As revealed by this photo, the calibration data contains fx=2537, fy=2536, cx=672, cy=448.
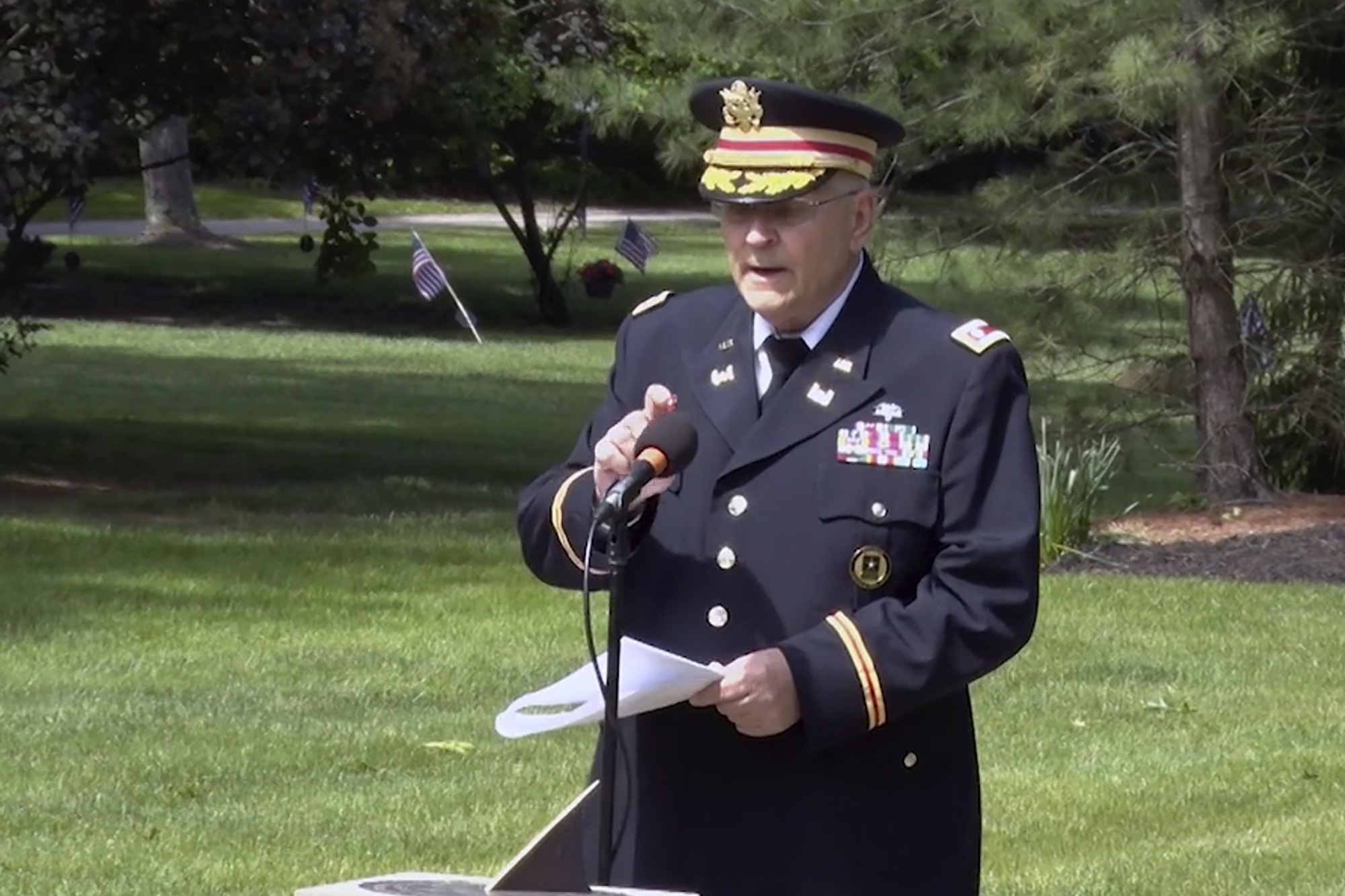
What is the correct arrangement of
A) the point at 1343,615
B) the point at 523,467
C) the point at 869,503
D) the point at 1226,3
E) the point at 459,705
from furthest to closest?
1. the point at 523,467
2. the point at 1226,3
3. the point at 1343,615
4. the point at 459,705
5. the point at 869,503

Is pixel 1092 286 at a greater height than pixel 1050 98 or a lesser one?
lesser

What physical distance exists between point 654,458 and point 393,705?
5904mm

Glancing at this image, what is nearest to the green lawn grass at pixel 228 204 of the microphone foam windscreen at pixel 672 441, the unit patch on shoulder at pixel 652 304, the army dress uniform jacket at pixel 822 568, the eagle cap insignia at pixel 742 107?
the unit patch on shoulder at pixel 652 304

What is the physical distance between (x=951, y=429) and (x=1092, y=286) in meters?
10.8

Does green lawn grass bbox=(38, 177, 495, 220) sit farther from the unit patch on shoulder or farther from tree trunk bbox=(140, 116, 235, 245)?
the unit patch on shoulder

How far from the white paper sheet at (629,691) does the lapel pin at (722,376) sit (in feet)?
1.43

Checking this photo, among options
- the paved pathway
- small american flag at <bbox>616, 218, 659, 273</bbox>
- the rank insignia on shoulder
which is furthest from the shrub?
the paved pathway

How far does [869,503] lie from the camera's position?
3.46 meters

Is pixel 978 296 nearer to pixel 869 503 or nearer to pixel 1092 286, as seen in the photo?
pixel 1092 286

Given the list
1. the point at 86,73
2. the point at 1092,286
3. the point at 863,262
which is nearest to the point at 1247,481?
the point at 1092,286

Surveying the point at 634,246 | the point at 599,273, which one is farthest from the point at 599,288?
the point at 634,246

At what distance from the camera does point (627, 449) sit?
3.32m

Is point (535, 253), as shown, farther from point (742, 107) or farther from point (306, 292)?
point (742, 107)

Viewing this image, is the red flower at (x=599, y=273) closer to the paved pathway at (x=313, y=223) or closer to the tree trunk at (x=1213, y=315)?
the paved pathway at (x=313, y=223)
